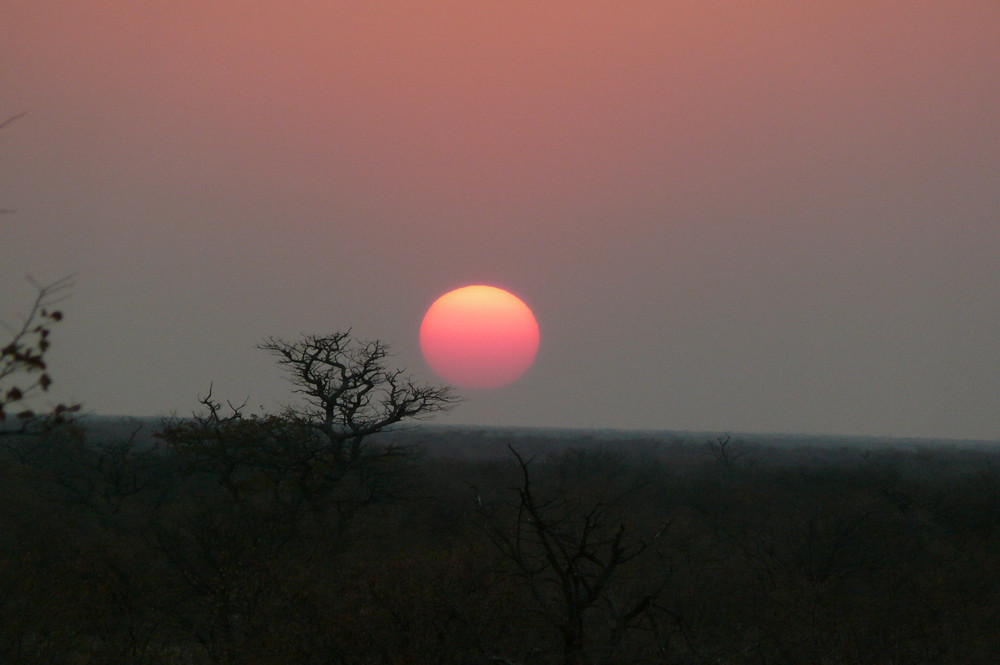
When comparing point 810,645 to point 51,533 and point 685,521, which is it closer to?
point 685,521

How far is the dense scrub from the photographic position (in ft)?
53.5

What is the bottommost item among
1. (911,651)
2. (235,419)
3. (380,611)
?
(911,651)

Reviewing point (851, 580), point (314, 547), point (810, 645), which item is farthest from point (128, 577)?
point (851, 580)

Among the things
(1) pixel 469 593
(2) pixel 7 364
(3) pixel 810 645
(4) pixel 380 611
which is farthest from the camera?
(3) pixel 810 645

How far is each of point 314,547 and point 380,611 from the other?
12.7m

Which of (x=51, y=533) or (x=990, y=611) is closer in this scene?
(x=990, y=611)

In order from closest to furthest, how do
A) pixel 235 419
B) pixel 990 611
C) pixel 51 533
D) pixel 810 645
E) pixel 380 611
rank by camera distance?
pixel 380 611, pixel 810 645, pixel 990 611, pixel 51 533, pixel 235 419

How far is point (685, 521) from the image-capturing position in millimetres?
44906

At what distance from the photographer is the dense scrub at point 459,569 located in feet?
53.5

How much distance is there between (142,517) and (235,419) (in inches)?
259

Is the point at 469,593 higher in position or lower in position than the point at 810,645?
higher

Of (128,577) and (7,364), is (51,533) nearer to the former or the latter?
(128,577)

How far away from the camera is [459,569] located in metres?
19.5

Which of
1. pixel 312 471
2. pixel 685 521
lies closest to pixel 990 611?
pixel 685 521
